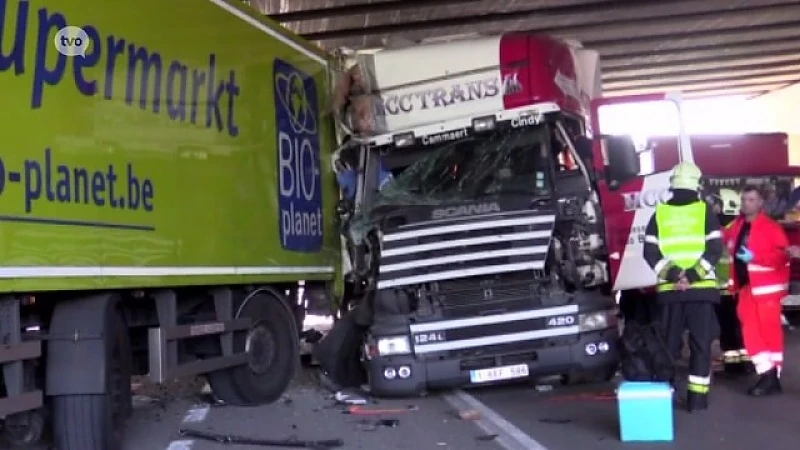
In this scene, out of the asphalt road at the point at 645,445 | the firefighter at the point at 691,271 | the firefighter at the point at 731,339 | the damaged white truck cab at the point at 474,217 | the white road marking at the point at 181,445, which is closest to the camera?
the asphalt road at the point at 645,445

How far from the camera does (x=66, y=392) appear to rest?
691 cm

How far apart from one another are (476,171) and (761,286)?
114 inches

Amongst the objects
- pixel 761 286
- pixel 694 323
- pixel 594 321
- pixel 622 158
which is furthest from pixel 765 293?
pixel 622 158

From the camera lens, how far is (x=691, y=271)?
8477mm

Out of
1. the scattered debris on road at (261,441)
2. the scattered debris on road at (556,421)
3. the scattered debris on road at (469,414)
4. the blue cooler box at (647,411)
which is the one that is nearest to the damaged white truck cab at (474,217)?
the scattered debris on road at (469,414)

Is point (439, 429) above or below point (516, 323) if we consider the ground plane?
below

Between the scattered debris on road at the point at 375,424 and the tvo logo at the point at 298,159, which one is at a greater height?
the tvo logo at the point at 298,159

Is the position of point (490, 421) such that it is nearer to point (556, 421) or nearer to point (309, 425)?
point (556, 421)

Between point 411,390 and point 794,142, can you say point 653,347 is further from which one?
point 794,142

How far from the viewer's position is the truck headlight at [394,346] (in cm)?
951

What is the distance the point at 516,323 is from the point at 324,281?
2743mm

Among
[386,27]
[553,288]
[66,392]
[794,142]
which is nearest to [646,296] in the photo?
[553,288]

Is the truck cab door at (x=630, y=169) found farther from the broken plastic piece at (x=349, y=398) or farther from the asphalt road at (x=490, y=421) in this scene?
the broken plastic piece at (x=349, y=398)

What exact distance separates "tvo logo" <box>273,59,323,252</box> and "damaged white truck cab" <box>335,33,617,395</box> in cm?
35
